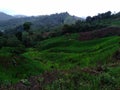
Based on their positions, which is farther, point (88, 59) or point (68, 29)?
point (68, 29)

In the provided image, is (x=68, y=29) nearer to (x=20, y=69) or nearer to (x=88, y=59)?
(x=88, y=59)

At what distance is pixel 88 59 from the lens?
60625 millimetres

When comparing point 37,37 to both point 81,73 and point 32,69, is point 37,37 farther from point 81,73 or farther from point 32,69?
point 81,73

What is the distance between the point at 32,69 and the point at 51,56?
1867 inches

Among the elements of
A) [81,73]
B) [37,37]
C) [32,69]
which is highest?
[81,73]

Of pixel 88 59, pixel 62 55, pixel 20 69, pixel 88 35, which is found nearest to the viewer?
pixel 20 69

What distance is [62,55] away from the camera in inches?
2810

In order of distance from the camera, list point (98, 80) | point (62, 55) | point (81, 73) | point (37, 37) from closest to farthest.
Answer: point (98, 80)
point (81, 73)
point (62, 55)
point (37, 37)

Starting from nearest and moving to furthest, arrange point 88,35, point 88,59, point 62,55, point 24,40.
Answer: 1. point 88,59
2. point 62,55
3. point 88,35
4. point 24,40

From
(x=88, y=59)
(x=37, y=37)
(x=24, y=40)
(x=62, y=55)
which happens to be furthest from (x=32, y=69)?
(x=37, y=37)

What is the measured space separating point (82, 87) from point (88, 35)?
3593 inches

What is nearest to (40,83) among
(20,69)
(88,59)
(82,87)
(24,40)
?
(82,87)

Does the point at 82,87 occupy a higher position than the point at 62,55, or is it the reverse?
the point at 82,87

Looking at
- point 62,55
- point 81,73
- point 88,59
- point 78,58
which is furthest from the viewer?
point 62,55
